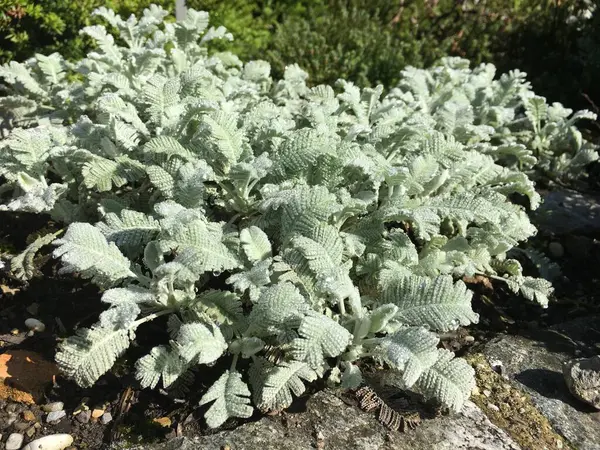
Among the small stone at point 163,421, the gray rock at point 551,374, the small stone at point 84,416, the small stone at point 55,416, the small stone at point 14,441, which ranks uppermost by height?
the gray rock at point 551,374

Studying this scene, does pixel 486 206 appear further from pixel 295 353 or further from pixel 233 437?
pixel 233 437

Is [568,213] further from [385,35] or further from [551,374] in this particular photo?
[385,35]

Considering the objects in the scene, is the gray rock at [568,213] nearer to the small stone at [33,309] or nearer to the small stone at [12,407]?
the small stone at [33,309]

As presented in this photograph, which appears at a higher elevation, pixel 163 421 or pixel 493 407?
pixel 493 407

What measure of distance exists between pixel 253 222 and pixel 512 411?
3.63 feet

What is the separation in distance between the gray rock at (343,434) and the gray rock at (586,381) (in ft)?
1.10

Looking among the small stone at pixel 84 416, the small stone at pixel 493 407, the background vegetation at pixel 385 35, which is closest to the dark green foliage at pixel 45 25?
the background vegetation at pixel 385 35

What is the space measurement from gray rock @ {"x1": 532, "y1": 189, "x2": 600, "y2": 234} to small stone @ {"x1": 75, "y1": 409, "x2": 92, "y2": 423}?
2.33 m

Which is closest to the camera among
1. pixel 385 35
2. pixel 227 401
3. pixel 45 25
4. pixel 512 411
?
pixel 227 401

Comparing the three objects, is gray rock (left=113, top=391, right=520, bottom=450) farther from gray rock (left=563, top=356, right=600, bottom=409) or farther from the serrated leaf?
gray rock (left=563, top=356, right=600, bottom=409)

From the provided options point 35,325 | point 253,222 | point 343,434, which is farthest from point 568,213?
point 35,325

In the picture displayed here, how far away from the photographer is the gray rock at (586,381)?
6.68ft

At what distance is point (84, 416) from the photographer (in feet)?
6.40

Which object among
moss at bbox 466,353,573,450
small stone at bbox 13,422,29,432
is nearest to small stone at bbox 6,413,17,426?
small stone at bbox 13,422,29,432
